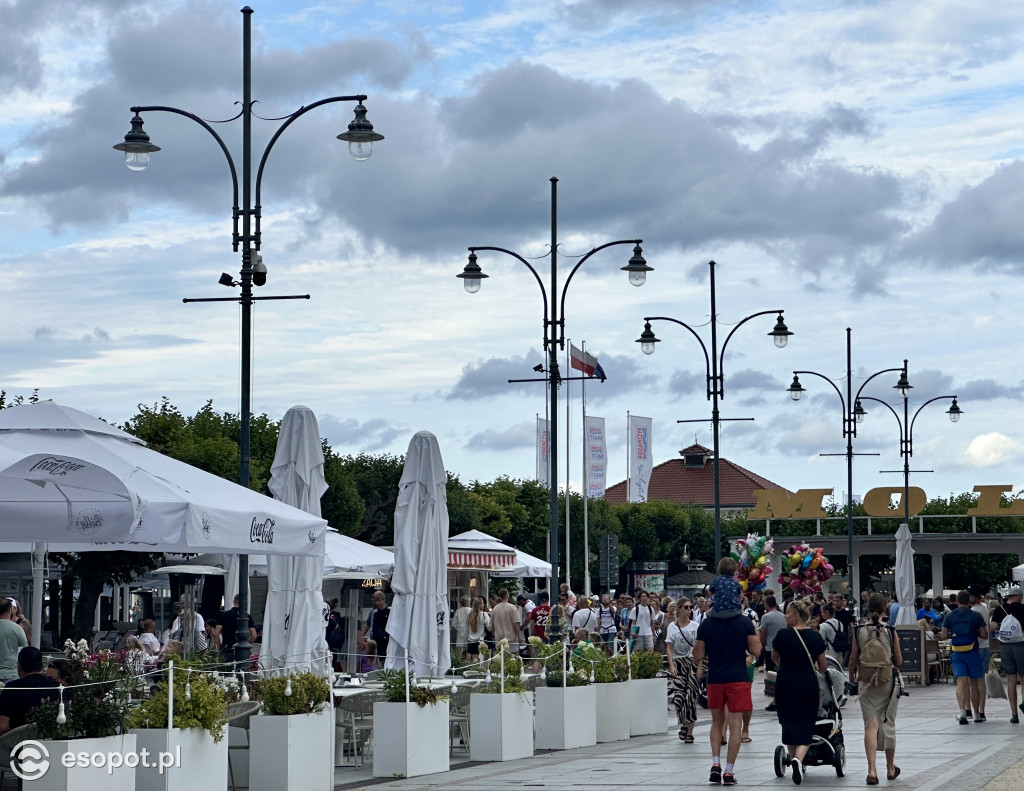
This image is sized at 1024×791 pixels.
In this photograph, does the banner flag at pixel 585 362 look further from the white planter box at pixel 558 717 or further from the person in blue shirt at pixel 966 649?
the white planter box at pixel 558 717

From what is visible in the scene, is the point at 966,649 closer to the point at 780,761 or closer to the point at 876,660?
the point at 876,660

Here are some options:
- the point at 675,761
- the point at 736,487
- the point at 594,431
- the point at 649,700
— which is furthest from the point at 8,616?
the point at 736,487

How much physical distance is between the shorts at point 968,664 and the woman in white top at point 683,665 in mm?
3863

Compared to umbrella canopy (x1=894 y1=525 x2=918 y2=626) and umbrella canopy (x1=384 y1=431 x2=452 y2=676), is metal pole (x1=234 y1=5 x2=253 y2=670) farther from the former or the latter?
umbrella canopy (x1=894 y1=525 x2=918 y2=626)

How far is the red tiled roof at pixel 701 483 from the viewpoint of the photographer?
111750 mm

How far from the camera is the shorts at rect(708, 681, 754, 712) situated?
1358 cm

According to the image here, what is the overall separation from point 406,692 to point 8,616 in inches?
158

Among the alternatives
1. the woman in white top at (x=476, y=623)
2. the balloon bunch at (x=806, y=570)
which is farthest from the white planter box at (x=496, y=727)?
the balloon bunch at (x=806, y=570)

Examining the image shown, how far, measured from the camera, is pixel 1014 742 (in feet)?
56.6

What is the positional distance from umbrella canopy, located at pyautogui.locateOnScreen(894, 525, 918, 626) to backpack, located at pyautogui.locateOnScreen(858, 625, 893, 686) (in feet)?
63.3

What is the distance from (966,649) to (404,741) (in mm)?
9380

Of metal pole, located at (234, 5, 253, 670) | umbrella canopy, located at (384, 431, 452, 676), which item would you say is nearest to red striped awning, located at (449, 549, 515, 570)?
umbrella canopy, located at (384, 431, 452, 676)

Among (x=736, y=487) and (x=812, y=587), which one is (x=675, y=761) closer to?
(x=812, y=587)

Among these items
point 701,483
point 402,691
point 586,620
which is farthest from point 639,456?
point 701,483
